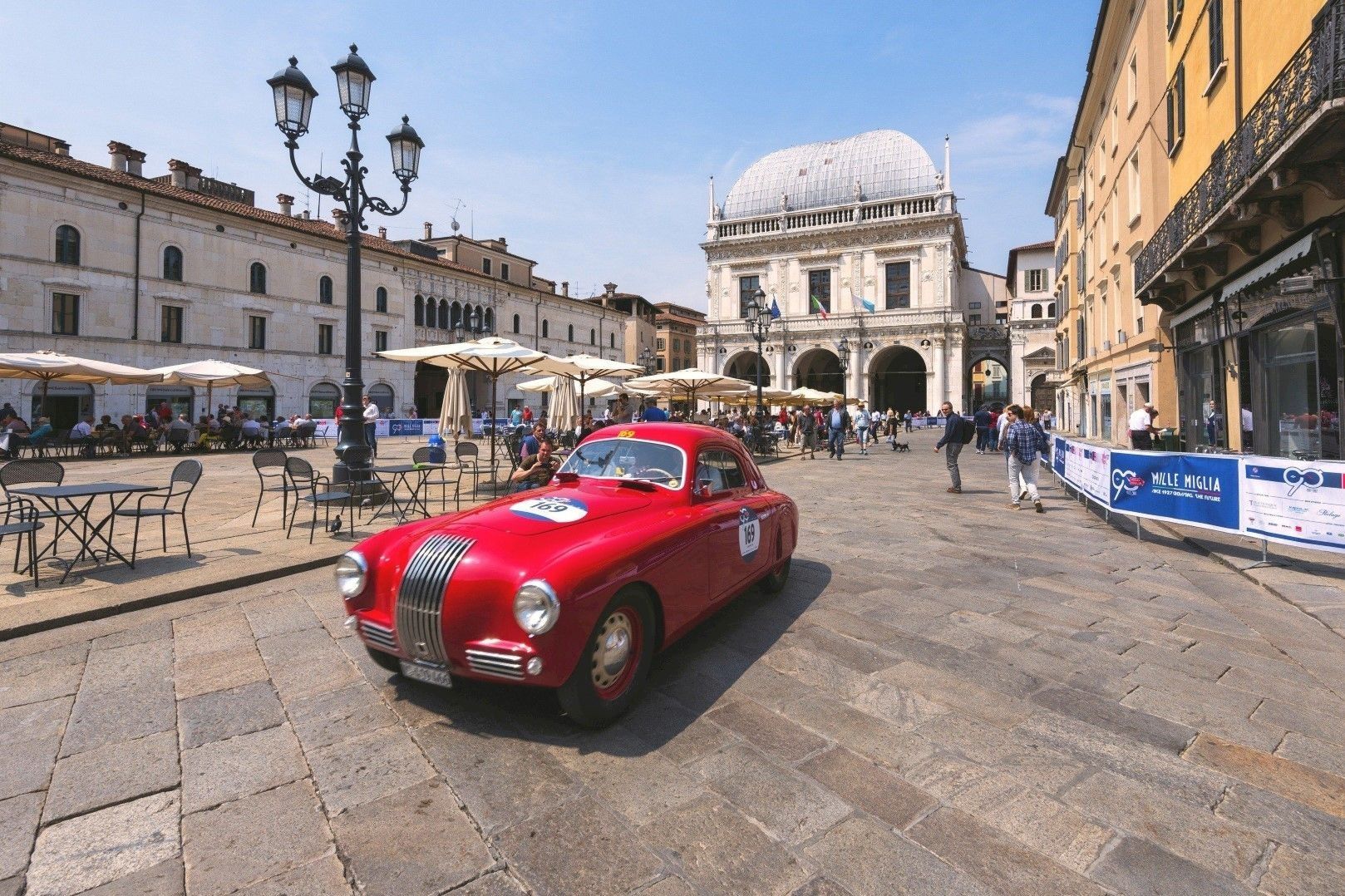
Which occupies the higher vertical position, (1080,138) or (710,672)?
(1080,138)

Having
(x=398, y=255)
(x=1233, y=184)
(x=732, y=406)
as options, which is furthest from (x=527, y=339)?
(x=1233, y=184)

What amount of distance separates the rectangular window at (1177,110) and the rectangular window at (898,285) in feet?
108

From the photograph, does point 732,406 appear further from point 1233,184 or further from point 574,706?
point 574,706

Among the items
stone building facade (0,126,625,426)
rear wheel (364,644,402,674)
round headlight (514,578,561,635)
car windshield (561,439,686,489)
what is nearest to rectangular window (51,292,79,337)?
stone building facade (0,126,625,426)

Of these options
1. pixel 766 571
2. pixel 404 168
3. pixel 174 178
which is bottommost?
pixel 766 571

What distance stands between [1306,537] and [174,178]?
44.9m

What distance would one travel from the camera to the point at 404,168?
10.5 metres

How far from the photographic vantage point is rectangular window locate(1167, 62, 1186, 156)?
13.3 metres

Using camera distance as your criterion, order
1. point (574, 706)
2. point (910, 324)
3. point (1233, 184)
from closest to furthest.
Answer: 1. point (574, 706)
2. point (1233, 184)
3. point (910, 324)

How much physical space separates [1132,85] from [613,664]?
2129 cm

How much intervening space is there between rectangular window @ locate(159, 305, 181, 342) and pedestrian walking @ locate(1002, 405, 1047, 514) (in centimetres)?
3547

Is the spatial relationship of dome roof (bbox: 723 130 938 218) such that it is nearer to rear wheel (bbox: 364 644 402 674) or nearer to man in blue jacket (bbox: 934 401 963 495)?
man in blue jacket (bbox: 934 401 963 495)

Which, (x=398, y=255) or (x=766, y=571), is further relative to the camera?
(x=398, y=255)

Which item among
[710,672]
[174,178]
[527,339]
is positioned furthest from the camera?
[527,339]
